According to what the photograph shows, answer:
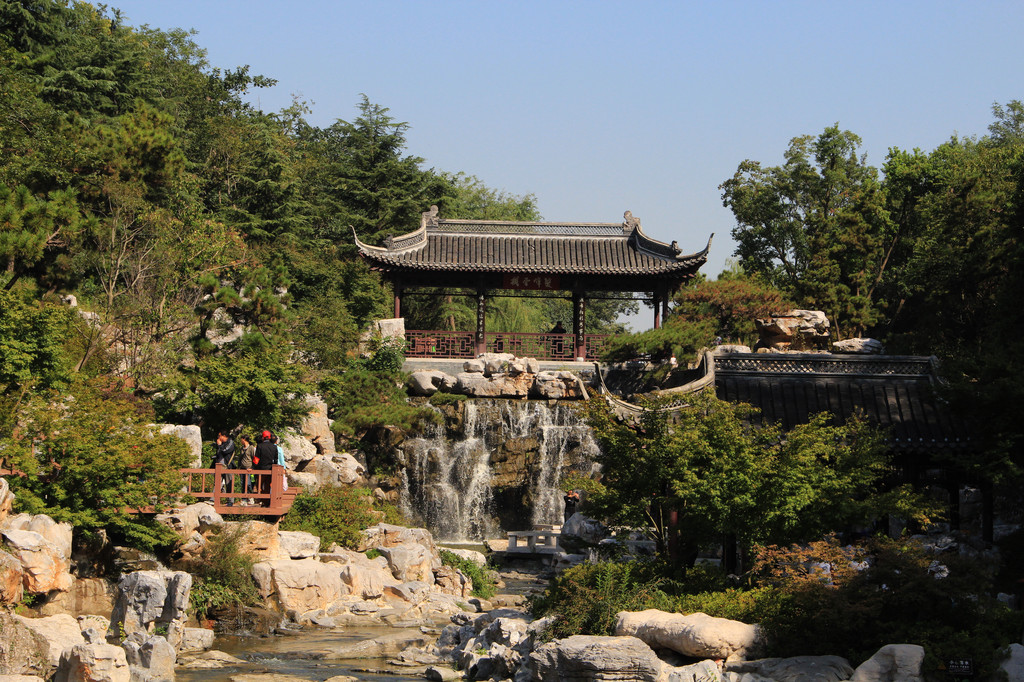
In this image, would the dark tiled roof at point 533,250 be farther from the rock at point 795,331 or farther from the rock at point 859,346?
the rock at point 859,346

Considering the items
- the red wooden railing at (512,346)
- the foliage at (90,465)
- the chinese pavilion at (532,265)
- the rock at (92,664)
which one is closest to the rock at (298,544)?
the foliage at (90,465)

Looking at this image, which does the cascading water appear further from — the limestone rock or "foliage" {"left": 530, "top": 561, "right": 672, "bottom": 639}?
the limestone rock

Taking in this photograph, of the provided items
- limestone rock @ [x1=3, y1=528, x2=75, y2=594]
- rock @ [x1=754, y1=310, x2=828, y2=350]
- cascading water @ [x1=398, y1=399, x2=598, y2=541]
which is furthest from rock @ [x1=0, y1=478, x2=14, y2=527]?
rock @ [x1=754, y1=310, x2=828, y2=350]

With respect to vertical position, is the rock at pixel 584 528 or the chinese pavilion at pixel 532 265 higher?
the chinese pavilion at pixel 532 265

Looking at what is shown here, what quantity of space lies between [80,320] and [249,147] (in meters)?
18.5

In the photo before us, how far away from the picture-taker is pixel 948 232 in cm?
2538

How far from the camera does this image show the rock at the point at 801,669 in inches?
422

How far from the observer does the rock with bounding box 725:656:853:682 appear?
35.2 feet

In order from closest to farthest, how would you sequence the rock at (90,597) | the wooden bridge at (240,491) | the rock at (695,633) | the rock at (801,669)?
1. the rock at (801,669)
2. the rock at (695,633)
3. the rock at (90,597)
4. the wooden bridge at (240,491)

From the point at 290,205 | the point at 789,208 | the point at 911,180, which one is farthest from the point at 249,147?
the point at 911,180

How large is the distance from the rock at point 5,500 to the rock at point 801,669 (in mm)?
8977

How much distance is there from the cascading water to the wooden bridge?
7108 millimetres

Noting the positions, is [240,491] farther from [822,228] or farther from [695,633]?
[822,228]

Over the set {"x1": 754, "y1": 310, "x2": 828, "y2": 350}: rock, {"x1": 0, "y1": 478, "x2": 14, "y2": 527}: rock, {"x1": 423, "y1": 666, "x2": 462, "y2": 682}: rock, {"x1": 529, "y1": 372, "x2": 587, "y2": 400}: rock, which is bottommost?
{"x1": 423, "y1": 666, "x2": 462, "y2": 682}: rock
